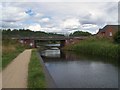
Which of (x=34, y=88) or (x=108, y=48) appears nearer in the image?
(x=34, y=88)

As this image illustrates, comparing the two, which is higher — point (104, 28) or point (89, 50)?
point (104, 28)

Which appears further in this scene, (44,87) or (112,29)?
(112,29)

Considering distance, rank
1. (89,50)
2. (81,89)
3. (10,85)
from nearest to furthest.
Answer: (10,85)
(81,89)
(89,50)

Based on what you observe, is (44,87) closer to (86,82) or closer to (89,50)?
(86,82)

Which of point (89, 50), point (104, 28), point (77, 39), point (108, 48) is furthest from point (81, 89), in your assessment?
point (104, 28)

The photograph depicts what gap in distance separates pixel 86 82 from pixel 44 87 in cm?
486

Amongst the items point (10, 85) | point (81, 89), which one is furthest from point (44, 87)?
point (81, 89)

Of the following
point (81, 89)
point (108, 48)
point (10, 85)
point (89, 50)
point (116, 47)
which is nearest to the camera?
point (10, 85)

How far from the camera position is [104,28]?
66000 mm

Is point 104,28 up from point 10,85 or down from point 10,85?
up

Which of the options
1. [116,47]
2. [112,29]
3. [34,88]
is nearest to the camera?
[34,88]

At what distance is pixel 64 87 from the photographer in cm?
1184

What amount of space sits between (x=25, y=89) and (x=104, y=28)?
5929 centimetres

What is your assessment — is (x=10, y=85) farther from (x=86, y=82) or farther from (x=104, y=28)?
(x=104, y=28)
